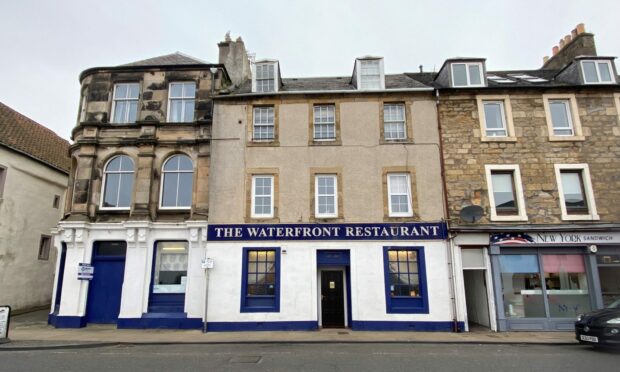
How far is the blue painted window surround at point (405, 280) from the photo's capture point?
13.3 metres

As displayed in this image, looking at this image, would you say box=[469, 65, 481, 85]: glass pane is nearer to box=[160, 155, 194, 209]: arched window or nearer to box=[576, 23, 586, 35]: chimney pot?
box=[576, 23, 586, 35]: chimney pot

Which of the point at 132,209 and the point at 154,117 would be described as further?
the point at 154,117

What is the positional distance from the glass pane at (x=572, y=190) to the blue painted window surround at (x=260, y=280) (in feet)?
38.3

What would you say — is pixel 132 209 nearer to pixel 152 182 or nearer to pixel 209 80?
pixel 152 182

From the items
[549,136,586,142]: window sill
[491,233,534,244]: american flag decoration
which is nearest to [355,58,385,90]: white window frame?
[549,136,586,142]: window sill

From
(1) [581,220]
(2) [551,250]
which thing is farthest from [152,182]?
(1) [581,220]


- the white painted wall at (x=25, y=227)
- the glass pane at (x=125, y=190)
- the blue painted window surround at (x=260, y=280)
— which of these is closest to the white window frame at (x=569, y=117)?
the blue painted window surround at (x=260, y=280)

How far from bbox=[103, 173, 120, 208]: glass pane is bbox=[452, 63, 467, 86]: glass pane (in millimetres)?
15359

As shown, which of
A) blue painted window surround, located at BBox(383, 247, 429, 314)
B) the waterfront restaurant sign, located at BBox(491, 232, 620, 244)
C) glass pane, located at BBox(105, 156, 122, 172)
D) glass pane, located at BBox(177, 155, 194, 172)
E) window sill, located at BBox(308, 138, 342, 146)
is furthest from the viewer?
glass pane, located at BBox(105, 156, 122, 172)

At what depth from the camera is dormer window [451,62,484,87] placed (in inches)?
602

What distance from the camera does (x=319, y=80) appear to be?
1808 centimetres

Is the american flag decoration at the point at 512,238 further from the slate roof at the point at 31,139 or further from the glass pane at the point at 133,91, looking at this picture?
the slate roof at the point at 31,139

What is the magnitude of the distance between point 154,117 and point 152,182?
2.98m

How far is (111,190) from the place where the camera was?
1549cm
